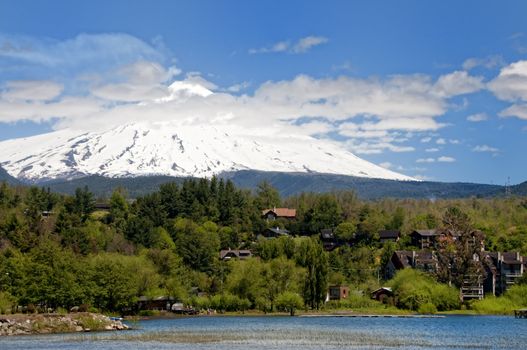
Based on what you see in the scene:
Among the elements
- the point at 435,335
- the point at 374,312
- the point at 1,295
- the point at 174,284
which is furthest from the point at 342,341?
the point at 174,284

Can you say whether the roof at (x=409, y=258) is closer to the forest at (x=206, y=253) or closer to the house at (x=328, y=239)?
the forest at (x=206, y=253)

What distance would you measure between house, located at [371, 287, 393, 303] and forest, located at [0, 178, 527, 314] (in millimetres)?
1730

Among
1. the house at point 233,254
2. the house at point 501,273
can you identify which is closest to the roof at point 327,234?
the house at point 233,254

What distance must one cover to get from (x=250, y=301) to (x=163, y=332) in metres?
36.5

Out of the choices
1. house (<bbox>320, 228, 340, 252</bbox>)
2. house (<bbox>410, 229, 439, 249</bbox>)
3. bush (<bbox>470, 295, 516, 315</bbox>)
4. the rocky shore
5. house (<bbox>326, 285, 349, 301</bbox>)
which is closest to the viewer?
the rocky shore

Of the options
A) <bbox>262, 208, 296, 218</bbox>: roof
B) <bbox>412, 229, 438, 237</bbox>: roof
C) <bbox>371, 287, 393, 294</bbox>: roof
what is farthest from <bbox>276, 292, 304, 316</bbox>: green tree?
<bbox>262, 208, 296, 218</bbox>: roof

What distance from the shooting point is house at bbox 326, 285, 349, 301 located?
110 metres

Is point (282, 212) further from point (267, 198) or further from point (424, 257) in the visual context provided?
point (424, 257)

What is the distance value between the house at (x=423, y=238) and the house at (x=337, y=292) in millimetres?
27096

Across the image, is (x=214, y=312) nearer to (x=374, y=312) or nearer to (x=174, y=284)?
(x=174, y=284)

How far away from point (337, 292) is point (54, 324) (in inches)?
2070

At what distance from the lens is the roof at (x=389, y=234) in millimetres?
144625

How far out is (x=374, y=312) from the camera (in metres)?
95.6

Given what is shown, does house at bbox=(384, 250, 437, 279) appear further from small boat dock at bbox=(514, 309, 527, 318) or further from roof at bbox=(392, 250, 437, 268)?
small boat dock at bbox=(514, 309, 527, 318)
